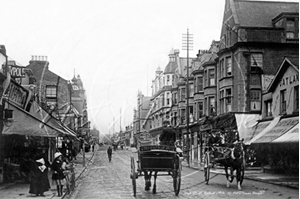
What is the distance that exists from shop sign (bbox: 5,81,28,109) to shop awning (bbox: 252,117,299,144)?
13.2m

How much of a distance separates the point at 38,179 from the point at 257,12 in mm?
9338

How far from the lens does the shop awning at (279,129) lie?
411 cm

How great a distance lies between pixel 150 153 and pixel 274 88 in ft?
26.4

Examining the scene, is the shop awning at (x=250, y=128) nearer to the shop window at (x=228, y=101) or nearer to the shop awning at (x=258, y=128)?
the shop awning at (x=258, y=128)

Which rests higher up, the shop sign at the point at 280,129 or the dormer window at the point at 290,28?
the dormer window at the point at 290,28

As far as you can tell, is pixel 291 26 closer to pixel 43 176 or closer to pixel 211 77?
pixel 43 176

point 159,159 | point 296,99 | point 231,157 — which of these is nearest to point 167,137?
point 159,159

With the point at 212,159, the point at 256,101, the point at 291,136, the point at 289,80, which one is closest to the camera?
Result: the point at 291,136

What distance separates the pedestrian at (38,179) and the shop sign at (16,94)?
11.0ft

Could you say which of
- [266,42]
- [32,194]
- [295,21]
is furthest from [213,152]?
[295,21]

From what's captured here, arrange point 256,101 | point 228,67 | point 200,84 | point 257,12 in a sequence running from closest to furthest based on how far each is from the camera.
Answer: point 257,12 < point 256,101 < point 228,67 < point 200,84

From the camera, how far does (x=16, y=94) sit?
1738 centimetres

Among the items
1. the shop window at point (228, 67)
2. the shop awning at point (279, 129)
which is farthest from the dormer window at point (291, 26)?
the shop window at point (228, 67)

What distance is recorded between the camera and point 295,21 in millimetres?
4512
